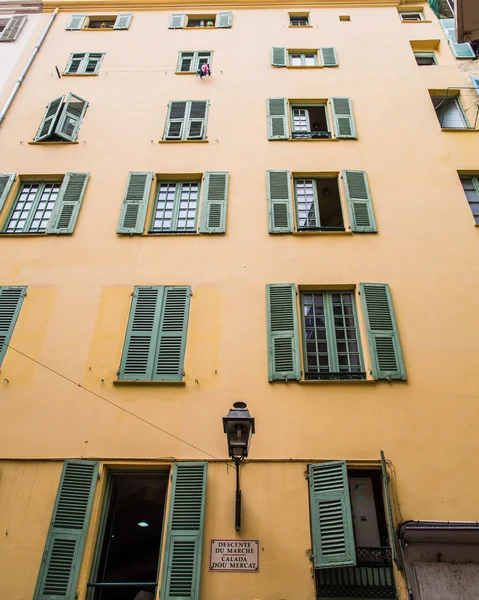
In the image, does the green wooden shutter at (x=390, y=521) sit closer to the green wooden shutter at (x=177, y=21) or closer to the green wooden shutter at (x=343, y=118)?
the green wooden shutter at (x=343, y=118)

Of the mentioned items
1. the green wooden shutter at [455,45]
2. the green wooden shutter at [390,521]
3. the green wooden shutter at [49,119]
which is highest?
the green wooden shutter at [455,45]

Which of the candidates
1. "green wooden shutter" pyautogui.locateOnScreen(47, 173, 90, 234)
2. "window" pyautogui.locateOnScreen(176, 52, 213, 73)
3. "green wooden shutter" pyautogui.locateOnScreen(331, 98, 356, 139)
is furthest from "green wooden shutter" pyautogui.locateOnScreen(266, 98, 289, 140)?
"green wooden shutter" pyautogui.locateOnScreen(47, 173, 90, 234)

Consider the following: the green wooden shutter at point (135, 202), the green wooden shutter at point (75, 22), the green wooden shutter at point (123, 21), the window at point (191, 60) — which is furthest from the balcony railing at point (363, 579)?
the green wooden shutter at point (75, 22)

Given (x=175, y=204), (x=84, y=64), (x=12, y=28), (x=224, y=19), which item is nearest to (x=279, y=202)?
(x=175, y=204)

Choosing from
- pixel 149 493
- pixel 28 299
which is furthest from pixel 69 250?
pixel 149 493

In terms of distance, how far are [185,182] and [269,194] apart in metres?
1.93

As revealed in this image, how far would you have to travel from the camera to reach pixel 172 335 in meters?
8.14

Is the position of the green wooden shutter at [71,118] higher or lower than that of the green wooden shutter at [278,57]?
lower

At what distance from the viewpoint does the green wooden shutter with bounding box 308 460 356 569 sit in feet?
20.2

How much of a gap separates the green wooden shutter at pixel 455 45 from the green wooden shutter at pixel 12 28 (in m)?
12.0

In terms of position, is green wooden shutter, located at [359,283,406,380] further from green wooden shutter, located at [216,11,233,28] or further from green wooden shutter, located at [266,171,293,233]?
green wooden shutter, located at [216,11,233,28]

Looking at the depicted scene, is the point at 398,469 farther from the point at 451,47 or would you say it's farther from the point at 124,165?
the point at 451,47

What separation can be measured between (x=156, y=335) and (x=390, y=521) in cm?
436

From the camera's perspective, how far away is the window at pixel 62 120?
11172 millimetres
